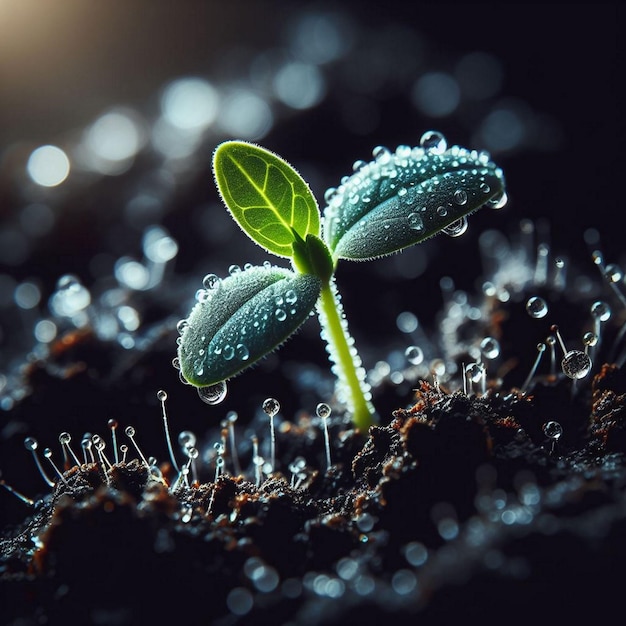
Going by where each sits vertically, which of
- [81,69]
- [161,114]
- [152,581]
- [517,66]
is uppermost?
[81,69]

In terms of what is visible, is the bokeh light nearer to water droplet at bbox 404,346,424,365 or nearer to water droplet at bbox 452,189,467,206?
water droplet at bbox 404,346,424,365

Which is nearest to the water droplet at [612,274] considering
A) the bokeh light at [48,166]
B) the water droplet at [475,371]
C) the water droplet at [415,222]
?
the water droplet at [475,371]

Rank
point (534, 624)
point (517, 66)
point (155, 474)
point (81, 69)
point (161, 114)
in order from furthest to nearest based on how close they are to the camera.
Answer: point (81, 69)
point (161, 114)
point (517, 66)
point (155, 474)
point (534, 624)

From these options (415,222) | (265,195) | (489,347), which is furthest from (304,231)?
(489,347)

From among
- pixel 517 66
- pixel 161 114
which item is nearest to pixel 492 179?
pixel 517 66

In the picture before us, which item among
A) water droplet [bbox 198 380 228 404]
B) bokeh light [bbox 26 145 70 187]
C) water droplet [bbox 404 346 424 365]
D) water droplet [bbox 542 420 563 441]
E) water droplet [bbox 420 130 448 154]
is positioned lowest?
water droplet [bbox 542 420 563 441]

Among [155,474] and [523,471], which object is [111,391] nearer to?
[155,474]

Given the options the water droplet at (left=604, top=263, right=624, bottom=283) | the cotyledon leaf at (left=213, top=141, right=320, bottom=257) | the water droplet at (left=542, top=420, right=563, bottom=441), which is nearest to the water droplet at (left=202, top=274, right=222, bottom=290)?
the cotyledon leaf at (left=213, top=141, right=320, bottom=257)

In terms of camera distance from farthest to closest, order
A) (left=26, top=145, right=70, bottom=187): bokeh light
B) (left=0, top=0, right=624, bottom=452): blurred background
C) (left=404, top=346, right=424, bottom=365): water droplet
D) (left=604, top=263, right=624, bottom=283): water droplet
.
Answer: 1. (left=26, top=145, right=70, bottom=187): bokeh light
2. (left=0, top=0, right=624, bottom=452): blurred background
3. (left=404, top=346, right=424, bottom=365): water droplet
4. (left=604, top=263, right=624, bottom=283): water droplet
